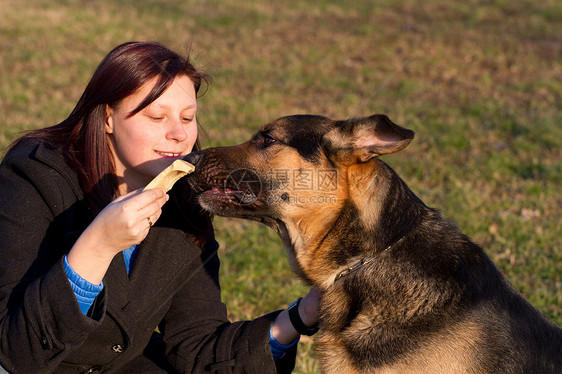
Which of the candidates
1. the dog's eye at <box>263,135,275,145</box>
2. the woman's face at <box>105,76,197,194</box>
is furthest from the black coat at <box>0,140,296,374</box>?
the dog's eye at <box>263,135,275,145</box>

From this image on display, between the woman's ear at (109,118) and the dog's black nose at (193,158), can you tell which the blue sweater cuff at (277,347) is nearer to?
the dog's black nose at (193,158)

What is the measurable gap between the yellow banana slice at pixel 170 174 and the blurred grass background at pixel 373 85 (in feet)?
6.71

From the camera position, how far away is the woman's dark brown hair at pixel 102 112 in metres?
3.60

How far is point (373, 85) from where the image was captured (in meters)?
12.6

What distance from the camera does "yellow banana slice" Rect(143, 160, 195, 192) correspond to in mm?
3260

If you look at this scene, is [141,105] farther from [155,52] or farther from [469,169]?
[469,169]

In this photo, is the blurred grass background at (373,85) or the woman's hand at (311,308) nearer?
the woman's hand at (311,308)

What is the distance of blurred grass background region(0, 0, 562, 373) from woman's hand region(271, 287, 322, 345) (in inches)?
35.7

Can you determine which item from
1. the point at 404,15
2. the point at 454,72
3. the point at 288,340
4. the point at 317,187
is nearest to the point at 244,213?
the point at 317,187

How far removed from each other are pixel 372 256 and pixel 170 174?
1278mm

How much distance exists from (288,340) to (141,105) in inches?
70.7

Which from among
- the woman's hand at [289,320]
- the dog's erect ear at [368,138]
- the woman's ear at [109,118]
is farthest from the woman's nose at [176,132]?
the woman's hand at [289,320]

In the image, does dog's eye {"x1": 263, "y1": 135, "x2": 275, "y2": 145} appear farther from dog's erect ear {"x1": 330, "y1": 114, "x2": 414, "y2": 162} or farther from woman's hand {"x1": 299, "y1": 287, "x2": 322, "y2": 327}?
woman's hand {"x1": 299, "y1": 287, "x2": 322, "y2": 327}

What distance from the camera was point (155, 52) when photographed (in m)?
3.80
